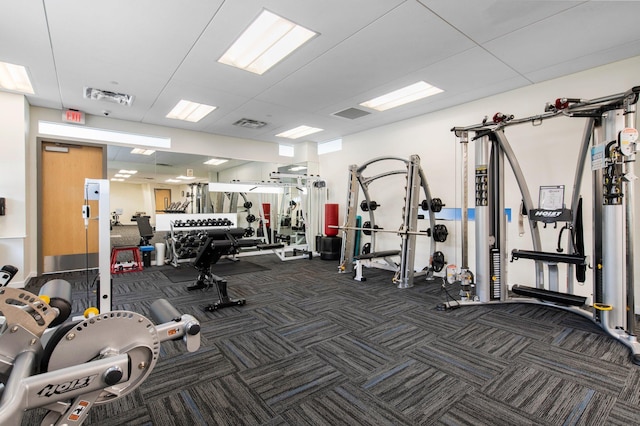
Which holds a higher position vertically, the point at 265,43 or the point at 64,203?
the point at 265,43

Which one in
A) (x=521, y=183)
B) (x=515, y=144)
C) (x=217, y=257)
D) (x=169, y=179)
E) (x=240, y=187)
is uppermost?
(x=515, y=144)

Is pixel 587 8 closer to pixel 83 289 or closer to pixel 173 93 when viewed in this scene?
pixel 173 93

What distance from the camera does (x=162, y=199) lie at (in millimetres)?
6246

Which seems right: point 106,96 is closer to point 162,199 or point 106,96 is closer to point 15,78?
point 15,78

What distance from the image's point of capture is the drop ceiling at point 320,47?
8.04 feet

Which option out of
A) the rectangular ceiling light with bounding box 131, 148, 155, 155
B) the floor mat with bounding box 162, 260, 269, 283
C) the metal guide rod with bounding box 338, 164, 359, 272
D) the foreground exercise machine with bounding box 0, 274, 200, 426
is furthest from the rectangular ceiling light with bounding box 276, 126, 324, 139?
the foreground exercise machine with bounding box 0, 274, 200, 426

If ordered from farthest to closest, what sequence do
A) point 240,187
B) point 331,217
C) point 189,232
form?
point 240,187 → point 331,217 → point 189,232

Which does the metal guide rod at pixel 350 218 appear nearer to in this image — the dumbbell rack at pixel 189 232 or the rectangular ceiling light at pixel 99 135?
the dumbbell rack at pixel 189 232

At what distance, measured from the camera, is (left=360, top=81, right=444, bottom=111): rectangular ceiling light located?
413 cm

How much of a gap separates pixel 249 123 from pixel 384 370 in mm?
4937

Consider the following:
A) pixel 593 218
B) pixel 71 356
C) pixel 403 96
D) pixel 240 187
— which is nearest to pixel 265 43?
pixel 403 96

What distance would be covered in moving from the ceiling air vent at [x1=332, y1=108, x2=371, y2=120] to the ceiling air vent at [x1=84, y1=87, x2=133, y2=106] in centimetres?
318

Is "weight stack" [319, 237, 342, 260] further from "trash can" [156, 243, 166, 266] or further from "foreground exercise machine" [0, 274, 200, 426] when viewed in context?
"foreground exercise machine" [0, 274, 200, 426]

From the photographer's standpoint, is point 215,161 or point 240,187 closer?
point 215,161
